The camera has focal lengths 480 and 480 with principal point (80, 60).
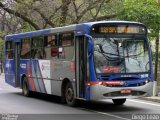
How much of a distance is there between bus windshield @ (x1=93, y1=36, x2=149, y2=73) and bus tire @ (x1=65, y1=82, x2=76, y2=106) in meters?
2.04

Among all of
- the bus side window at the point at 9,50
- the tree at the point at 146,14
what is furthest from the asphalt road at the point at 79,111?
the bus side window at the point at 9,50

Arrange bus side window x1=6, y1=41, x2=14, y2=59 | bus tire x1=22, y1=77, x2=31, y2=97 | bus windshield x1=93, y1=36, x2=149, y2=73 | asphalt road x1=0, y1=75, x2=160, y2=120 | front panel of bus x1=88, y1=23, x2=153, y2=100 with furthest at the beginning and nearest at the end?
1. bus side window x1=6, y1=41, x2=14, y2=59
2. bus tire x1=22, y1=77, x2=31, y2=97
3. bus windshield x1=93, y1=36, x2=149, y2=73
4. front panel of bus x1=88, y1=23, x2=153, y2=100
5. asphalt road x1=0, y1=75, x2=160, y2=120

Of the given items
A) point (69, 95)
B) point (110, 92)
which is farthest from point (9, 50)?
point (110, 92)

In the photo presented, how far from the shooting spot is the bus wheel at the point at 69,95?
56.6 ft

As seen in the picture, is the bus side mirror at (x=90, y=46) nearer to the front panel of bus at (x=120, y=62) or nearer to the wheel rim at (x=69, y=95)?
the front panel of bus at (x=120, y=62)

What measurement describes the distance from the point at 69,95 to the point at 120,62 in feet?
9.04

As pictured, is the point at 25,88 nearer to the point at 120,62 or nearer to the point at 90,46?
the point at 90,46

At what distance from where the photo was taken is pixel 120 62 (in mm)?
15766

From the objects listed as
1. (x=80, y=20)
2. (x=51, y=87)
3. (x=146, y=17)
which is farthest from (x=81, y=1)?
(x=51, y=87)

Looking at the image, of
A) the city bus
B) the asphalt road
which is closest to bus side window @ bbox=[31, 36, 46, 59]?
the city bus

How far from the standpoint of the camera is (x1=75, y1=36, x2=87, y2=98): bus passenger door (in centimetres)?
1604

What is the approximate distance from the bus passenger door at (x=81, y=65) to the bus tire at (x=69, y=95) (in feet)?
2.17

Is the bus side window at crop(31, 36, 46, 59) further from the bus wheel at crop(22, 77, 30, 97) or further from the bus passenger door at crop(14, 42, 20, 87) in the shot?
the bus passenger door at crop(14, 42, 20, 87)

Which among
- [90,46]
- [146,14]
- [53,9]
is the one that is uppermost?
[53,9]
